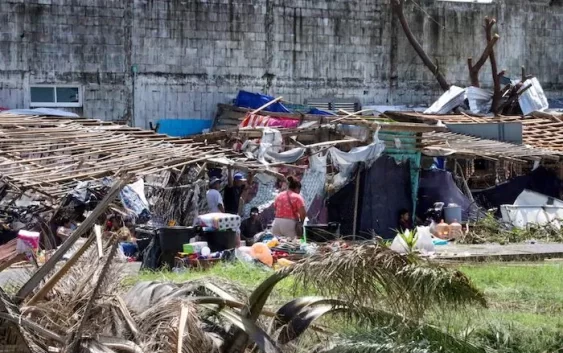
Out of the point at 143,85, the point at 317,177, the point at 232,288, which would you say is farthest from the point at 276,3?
the point at 232,288

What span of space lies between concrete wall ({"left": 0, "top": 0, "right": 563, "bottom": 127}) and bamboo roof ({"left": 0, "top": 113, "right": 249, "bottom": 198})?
7.48 meters

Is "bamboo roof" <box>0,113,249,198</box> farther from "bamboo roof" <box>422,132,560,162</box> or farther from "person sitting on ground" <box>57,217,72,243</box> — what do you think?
"bamboo roof" <box>422,132,560,162</box>

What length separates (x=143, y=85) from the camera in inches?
1000

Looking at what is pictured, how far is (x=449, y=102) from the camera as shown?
25844mm

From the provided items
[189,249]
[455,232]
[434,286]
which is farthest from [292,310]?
[455,232]

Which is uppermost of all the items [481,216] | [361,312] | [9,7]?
[9,7]

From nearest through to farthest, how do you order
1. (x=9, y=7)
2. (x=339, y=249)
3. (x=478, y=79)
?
(x=339, y=249) < (x=9, y=7) < (x=478, y=79)

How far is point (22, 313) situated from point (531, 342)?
3943mm

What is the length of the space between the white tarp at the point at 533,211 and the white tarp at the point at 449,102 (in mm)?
5575

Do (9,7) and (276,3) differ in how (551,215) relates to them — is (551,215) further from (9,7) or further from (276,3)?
(9,7)

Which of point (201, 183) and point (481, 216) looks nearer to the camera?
point (201, 183)

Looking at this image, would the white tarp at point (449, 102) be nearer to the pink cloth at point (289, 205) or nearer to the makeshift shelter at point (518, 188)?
the makeshift shelter at point (518, 188)

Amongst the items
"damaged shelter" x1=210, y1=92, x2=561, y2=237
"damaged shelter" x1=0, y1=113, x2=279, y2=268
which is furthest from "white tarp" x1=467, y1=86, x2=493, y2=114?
"damaged shelter" x1=0, y1=113, x2=279, y2=268

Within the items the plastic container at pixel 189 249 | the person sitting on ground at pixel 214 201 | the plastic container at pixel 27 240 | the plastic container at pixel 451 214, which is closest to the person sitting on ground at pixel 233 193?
the person sitting on ground at pixel 214 201
